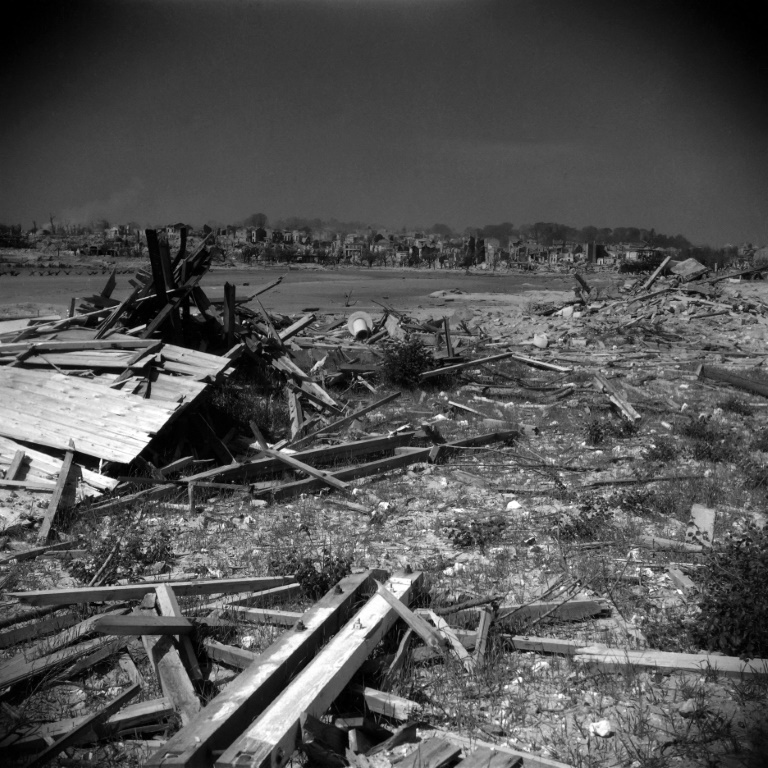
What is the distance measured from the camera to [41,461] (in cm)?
711

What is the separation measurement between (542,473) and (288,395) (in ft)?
13.6

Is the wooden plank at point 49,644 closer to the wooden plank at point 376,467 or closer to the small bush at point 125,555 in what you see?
the small bush at point 125,555

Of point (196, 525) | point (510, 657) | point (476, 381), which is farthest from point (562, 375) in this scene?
point (510, 657)

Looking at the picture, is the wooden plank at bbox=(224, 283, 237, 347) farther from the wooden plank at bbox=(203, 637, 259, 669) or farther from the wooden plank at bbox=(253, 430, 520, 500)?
the wooden plank at bbox=(203, 637, 259, 669)

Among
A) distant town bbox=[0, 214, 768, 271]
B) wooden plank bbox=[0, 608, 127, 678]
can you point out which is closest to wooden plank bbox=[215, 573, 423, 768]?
wooden plank bbox=[0, 608, 127, 678]

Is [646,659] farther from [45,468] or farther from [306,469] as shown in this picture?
[45,468]

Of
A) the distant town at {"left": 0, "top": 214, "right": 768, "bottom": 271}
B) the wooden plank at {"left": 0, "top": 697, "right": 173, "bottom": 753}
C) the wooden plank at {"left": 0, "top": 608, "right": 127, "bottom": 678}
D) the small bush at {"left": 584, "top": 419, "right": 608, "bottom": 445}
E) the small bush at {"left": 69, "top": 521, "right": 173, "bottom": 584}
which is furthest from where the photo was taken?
the distant town at {"left": 0, "top": 214, "right": 768, "bottom": 271}

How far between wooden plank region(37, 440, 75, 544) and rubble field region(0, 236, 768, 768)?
0.14ft

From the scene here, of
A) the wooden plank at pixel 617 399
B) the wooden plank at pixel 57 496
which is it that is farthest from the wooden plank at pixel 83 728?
the wooden plank at pixel 617 399

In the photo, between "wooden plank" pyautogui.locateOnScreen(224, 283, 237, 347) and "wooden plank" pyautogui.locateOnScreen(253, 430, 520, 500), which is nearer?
"wooden plank" pyautogui.locateOnScreen(253, 430, 520, 500)

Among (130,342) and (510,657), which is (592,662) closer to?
(510,657)

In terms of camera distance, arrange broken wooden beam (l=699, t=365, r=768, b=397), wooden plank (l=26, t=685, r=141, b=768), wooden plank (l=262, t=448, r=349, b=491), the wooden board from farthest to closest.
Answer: broken wooden beam (l=699, t=365, r=768, b=397) → wooden plank (l=262, t=448, r=349, b=491) → the wooden board → wooden plank (l=26, t=685, r=141, b=768)

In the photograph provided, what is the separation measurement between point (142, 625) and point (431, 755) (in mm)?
1789

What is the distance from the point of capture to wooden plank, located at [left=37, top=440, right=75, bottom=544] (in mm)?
5945
